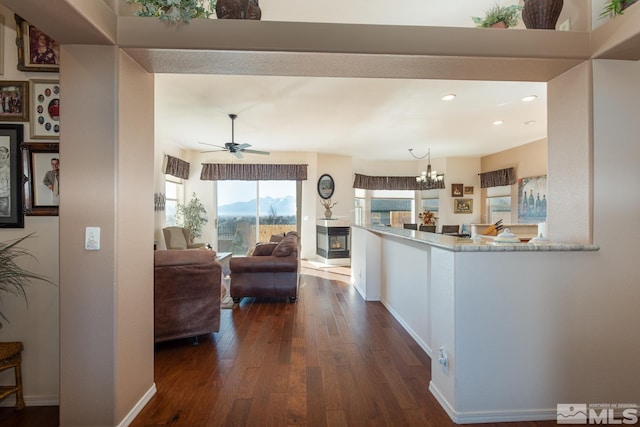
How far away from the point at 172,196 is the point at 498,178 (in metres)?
7.92

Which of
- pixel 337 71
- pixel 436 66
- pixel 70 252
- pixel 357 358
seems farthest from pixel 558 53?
pixel 70 252

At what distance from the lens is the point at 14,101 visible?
200cm

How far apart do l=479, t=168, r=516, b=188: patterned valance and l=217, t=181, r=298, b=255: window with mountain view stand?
5.06m

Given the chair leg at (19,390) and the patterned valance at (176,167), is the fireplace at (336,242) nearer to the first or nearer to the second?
the patterned valance at (176,167)

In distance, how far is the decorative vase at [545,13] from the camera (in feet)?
6.34

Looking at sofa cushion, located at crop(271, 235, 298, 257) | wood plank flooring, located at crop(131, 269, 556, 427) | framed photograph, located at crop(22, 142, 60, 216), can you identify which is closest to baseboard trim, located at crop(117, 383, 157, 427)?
wood plank flooring, located at crop(131, 269, 556, 427)

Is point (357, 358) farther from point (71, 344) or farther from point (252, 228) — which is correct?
point (252, 228)

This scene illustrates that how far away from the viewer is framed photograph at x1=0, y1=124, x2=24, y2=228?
1995 millimetres

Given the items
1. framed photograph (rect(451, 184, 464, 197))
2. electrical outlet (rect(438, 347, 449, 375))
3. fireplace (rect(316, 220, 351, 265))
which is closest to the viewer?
electrical outlet (rect(438, 347, 449, 375))

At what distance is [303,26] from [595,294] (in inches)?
97.3

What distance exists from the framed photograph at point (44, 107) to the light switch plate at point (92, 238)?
2.59 feet

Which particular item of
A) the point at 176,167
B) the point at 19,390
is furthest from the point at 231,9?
the point at 176,167

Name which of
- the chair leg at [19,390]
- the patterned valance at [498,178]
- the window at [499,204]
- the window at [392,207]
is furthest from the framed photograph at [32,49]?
the window at [499,204]

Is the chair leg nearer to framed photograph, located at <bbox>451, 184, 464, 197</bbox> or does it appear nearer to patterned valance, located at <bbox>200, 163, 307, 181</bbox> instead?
patterned valance, located at <bbox>200, 163, 307, 181</bbox>
